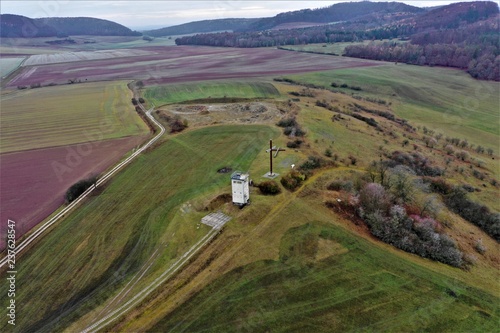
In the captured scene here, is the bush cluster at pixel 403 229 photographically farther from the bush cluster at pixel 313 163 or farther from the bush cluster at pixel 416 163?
the bush cluster at pixel 416 163

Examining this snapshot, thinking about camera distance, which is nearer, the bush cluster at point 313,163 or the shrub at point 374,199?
the shrub at point 374,199

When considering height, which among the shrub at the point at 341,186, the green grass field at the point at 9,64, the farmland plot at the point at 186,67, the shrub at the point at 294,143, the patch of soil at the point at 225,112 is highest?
the green grass field at the point at 9,64

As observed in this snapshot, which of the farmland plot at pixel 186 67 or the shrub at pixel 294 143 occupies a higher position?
the farmland plot at pixel 186 67

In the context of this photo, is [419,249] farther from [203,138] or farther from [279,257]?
[203,138]

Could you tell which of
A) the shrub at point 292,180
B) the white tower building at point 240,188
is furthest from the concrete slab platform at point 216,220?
the shrub at point 292,180

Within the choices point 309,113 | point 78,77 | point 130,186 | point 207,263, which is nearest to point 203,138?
point 130,186

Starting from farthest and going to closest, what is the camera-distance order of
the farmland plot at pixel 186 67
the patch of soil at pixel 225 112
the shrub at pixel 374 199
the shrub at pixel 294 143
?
1. the farmland plot at pixel 186 67
2. the patch of soil at pixel 225 112
3. the shrub at pixel 294 143
4. the shrub at pixel 374 199
